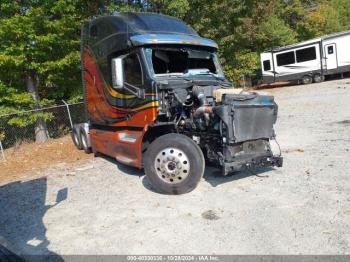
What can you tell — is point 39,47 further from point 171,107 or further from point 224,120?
point 224,120

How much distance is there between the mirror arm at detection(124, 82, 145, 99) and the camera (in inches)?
263

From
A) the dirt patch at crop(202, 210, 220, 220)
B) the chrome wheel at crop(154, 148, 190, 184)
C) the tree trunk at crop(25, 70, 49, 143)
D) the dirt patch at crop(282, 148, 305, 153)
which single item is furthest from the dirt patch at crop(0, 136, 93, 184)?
the dirt patch at crop(282, 148, 305, 153)

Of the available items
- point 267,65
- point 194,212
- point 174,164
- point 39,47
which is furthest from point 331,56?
point 194,212

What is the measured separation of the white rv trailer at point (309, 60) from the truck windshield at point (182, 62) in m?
19.1

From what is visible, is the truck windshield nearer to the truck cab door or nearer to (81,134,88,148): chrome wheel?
(81,134,88,148): chrome wheel

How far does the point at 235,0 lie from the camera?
2361 centimetres

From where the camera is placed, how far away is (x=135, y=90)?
686 centimetres

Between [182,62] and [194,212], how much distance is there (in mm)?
3207

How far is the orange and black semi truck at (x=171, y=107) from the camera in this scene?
576 centimetres

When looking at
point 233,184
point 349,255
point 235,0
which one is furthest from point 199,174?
point 235,0

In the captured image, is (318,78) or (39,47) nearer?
(39,47)

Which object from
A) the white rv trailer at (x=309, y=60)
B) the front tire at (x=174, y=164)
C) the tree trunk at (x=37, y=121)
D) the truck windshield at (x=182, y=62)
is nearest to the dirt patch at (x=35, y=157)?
the tree trunk at (x=37, y=121)

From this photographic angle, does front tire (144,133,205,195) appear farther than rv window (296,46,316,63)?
No

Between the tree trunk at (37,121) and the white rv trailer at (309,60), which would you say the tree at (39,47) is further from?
the white rv trailer at (309,60)
